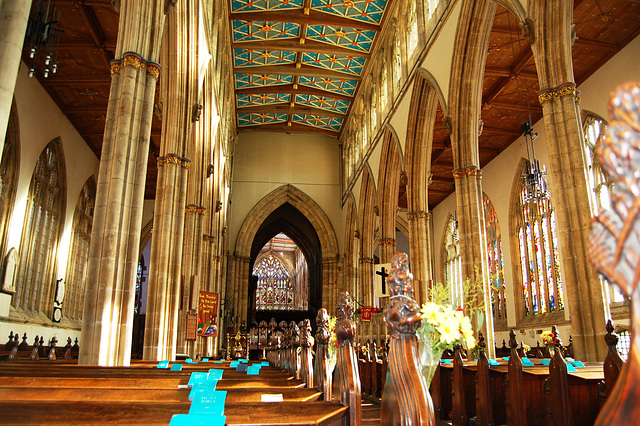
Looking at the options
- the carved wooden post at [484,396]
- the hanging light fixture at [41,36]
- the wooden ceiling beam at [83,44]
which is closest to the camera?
the carved wooden post at [484,396]

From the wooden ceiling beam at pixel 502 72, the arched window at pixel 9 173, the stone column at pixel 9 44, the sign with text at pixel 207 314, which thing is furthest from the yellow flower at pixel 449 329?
the arched window at pixel 9 173

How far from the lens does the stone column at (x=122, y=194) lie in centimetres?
577

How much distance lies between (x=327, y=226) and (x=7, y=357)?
49.9ft

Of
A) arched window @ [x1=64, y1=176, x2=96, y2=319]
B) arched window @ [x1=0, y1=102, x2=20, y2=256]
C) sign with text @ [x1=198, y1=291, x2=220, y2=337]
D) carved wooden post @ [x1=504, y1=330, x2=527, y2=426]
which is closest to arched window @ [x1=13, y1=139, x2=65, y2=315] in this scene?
arched window @ [x1=0, y1=102, x2=20, y2=256]

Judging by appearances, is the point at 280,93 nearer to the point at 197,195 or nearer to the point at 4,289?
the point at 197,195

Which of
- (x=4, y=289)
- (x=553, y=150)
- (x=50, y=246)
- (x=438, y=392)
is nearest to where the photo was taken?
(x=438, y=392)

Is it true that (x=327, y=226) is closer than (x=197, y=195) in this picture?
No

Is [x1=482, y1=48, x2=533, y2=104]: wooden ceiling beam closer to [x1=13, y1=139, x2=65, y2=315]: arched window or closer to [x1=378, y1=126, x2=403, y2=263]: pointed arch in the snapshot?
[x1=378, y1=126, x2=403, y2=263]: pointed arch

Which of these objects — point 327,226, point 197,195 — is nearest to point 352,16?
point 197,195

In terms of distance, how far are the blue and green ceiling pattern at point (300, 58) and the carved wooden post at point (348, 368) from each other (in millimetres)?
14155

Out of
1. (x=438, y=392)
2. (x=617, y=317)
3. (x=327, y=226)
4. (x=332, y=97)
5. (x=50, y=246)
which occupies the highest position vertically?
(x=332, y=97)

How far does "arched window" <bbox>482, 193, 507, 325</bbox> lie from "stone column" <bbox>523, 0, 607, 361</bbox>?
1053 centimetres

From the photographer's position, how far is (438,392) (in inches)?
243

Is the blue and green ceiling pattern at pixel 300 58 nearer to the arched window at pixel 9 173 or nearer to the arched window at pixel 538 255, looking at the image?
the arched window at pixel 9 173
